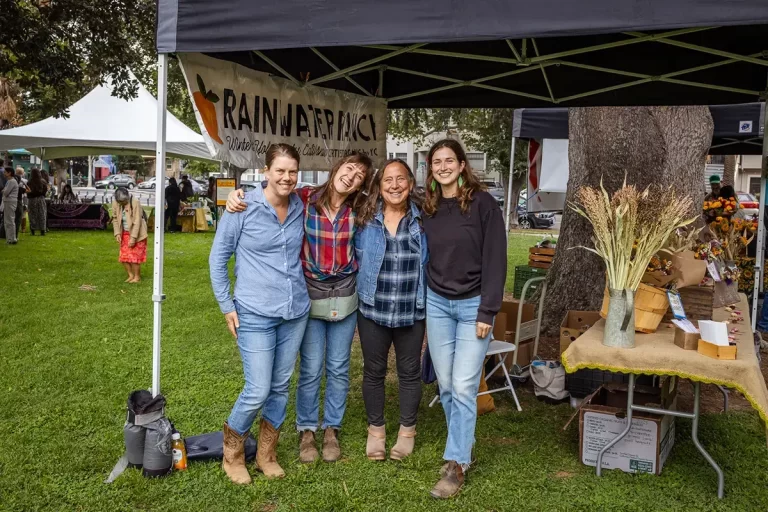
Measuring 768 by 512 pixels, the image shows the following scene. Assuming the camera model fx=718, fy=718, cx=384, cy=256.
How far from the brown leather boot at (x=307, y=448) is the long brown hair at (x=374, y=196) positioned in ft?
3.94

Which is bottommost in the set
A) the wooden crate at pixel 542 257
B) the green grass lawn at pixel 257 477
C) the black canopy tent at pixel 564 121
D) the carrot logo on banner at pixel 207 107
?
the green grass lawn at pixel 257 477

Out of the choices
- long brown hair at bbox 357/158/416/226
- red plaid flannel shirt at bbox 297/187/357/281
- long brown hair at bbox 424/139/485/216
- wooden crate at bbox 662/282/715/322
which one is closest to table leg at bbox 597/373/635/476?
wooden crate at bbox 662/282/715/322

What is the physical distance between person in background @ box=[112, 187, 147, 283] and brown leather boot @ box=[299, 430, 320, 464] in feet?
20.5

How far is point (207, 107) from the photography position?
142 inches

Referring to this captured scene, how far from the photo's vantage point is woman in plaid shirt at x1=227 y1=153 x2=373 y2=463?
3.52 meters

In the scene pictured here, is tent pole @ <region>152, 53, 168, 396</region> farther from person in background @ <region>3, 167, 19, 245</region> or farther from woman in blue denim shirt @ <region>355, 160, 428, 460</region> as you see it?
person in background @ <region>3, 167, 19, 245</region>

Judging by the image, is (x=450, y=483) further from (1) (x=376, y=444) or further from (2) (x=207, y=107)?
(2) (x=207, y=107)

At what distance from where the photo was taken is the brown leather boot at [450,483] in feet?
11.2

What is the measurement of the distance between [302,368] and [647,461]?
1.85 metres

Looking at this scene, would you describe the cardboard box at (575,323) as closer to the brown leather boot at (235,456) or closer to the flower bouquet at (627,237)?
the flower bouquet at (627,237)

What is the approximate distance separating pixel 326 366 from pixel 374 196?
941 mm

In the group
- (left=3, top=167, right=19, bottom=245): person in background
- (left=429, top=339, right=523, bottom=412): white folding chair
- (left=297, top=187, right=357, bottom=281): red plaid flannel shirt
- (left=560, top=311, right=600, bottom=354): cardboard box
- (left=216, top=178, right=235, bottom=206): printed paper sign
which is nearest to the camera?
(left=297, top=187, right=357, bottom=281): red plaid flannel shirt

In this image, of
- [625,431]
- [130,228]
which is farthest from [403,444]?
[130,228]

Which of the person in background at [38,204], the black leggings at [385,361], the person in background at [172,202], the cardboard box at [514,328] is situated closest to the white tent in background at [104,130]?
the person in background at [38,204]
